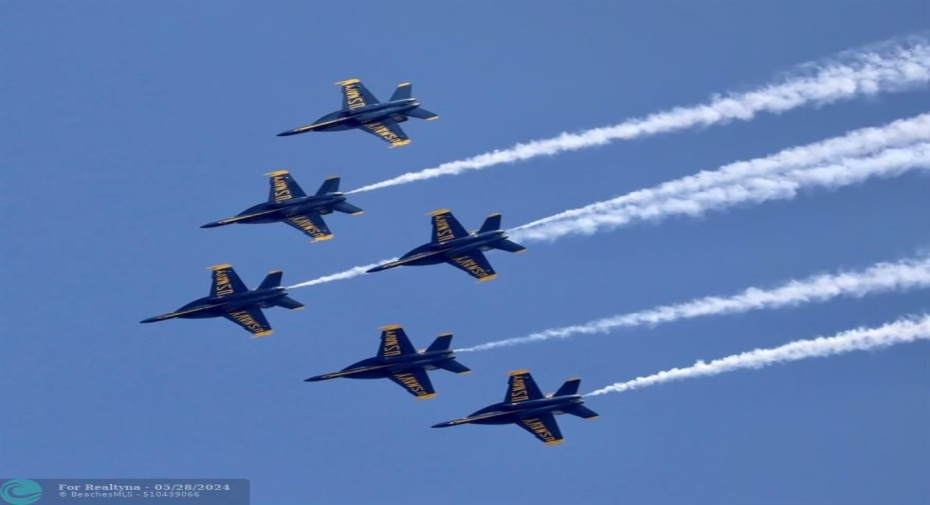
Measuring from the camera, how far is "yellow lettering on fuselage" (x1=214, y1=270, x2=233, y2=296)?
135625mm

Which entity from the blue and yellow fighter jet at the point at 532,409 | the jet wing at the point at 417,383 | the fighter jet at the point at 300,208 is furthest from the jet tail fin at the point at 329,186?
the blue and yellow fighter jet at the point at 532,409

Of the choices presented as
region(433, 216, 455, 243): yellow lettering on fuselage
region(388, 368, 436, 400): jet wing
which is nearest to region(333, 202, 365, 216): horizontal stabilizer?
region(433, 216, 455, 243): yellow lettering on fuselage

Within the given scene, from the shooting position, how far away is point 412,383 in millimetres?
133125

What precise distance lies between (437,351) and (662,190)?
15.0 m

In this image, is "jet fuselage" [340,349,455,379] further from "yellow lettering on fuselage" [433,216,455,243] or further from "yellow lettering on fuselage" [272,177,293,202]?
"yellow lettering on fuselage" [272,177,293,202]

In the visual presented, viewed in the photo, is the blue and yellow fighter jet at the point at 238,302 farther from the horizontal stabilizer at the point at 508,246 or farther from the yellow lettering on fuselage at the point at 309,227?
the horizontal stabilizer at the point at 508,246

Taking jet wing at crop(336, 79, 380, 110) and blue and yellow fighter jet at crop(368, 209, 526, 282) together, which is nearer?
blue and yellow fighter jet at crop(368, 209, 526, 282)

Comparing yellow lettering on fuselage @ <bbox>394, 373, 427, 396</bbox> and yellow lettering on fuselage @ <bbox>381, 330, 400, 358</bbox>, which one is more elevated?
yellow lettering on fuselage @ <bbox>381, 330, 400, 358</bbox>

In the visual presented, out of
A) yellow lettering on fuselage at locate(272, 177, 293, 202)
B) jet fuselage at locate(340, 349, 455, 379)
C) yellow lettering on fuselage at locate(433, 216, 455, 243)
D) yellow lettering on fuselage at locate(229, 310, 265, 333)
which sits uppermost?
yellow lettering on fuselage at locate(272, 177, 293, 202)

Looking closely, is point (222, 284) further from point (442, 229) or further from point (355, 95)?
point (355, 95)

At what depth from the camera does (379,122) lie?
13875 centimetres

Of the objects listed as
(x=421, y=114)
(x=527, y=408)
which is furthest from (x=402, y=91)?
(x=527, y=408)

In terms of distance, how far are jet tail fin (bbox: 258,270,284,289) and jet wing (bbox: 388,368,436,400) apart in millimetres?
8561

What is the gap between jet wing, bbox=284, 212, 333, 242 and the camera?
137375 mm
